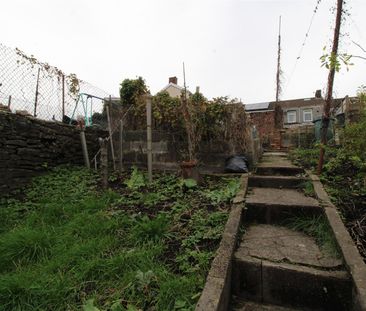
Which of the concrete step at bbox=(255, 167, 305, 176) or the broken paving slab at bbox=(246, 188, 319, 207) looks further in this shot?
the concrete step at bbox=(255, 167, 305, 176)

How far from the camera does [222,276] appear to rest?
5.61 ft

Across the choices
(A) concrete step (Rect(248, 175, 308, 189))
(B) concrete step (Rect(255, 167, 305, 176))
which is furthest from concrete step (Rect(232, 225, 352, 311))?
(B) concrete step (Rect(255, 167, 305, 176))

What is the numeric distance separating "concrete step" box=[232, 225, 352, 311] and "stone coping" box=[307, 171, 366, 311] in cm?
8

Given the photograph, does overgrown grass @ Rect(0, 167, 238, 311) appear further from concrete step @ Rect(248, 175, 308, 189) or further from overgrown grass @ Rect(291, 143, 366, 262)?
overgrown grass @ Rect(291, 143, 366, 262)

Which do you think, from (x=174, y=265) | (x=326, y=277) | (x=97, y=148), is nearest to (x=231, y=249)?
(x=174, y=265)

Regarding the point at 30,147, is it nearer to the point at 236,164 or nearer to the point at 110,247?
the point at 110,247

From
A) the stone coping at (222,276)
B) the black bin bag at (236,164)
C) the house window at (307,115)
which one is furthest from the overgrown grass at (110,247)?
the house window at (307,115)

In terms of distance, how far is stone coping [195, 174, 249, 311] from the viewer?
149 cm

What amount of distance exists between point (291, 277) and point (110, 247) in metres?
1.59

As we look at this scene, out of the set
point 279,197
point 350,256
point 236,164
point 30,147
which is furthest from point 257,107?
point 350,256

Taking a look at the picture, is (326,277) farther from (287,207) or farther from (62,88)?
(62,88)

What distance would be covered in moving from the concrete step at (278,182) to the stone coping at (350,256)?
0.86 meters

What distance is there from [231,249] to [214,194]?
4.69 ft

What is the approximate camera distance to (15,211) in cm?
343
